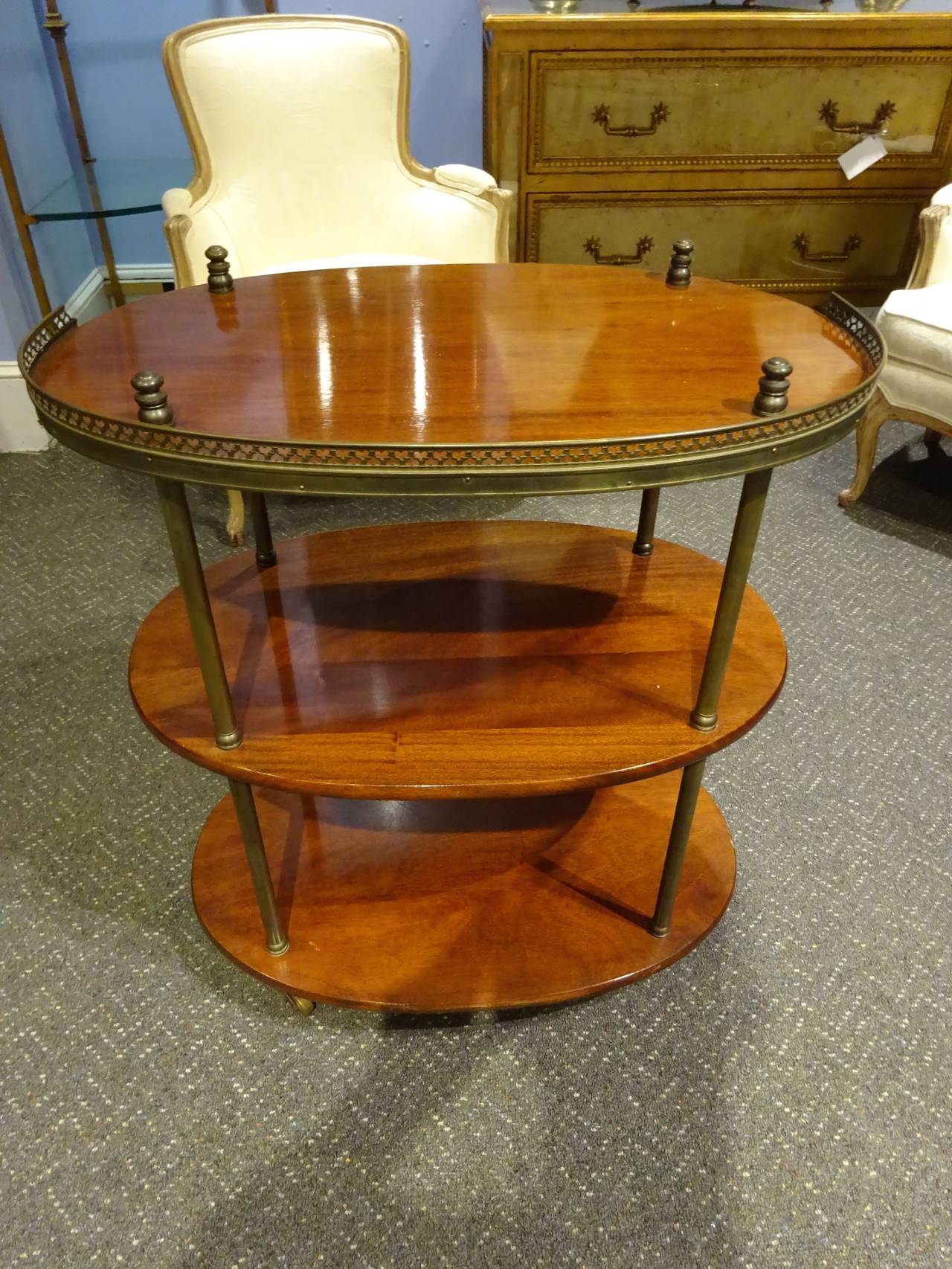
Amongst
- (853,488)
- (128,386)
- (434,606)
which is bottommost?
(853,488)

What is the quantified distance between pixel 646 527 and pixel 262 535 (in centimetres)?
65

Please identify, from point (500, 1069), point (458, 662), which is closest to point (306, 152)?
point (458, 662)

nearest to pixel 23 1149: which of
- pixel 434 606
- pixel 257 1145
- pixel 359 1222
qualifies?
pixel 257 1145

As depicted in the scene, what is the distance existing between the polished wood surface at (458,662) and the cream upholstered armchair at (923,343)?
111 centimetres

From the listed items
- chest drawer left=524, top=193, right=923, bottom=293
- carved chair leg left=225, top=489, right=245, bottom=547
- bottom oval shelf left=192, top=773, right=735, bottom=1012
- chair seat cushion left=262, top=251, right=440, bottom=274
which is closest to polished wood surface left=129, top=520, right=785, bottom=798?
bottom oval shelf left=192, top=773, right=735, bottom=1012

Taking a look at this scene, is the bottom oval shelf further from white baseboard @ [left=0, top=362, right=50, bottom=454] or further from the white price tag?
the white price tag

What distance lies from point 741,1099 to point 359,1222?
52 centimetres

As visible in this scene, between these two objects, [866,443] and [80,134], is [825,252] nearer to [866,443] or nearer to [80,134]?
[866,443]

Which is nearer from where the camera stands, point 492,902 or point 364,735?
point 364,735

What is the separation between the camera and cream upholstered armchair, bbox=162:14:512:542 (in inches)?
89.6

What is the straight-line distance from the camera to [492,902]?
1.39 m

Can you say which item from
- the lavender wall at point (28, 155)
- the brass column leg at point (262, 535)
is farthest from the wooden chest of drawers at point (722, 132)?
the brass column leg at point (262, 535)

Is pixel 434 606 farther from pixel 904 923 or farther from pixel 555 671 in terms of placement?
pixel 904 923

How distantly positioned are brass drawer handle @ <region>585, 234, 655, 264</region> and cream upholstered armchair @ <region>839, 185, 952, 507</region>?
2.63ft
